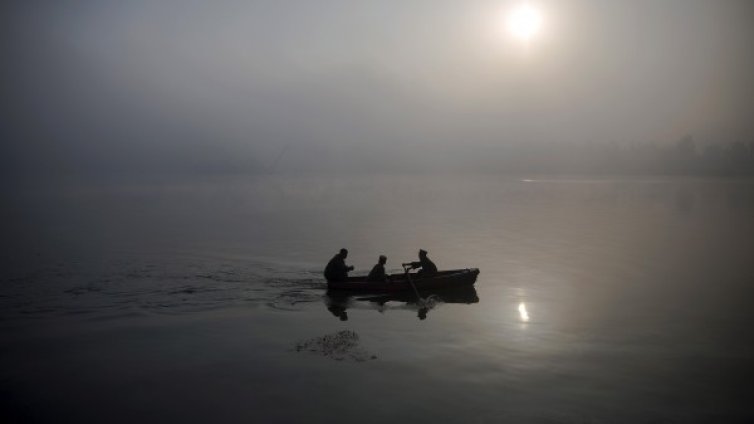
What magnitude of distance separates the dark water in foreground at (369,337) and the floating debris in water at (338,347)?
171 millimetres

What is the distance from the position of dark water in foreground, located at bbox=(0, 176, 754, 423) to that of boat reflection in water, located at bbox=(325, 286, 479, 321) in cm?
19

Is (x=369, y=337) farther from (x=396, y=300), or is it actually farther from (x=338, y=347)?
(x=396, y=300)

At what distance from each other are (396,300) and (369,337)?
19.1 feet

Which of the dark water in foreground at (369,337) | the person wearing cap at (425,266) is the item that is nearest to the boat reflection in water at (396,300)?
the dark water in foreground at (369,337)

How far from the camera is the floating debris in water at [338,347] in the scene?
17953mm

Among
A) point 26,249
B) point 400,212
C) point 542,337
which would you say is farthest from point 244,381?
point 400,212

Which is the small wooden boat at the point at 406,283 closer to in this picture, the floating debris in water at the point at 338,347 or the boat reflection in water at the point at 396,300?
the boat reflection in water at the point at 396,300

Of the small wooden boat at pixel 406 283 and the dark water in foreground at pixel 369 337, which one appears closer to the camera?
the dark water in foreground at pixel 369 337

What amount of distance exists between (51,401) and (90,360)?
319 centimetres

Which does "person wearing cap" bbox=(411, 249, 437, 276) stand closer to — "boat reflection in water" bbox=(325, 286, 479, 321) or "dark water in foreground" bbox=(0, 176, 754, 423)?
"boat reflection in water" bbox=(325, 286, 479, 321)

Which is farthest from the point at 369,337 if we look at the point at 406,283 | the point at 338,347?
the point at 406,283

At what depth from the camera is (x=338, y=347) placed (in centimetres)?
1883

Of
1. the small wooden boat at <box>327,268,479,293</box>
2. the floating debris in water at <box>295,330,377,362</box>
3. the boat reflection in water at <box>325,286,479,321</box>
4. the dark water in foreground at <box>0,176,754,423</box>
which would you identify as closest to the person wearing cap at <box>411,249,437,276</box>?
the small wooden boat at <box>327,268,479,293</box>

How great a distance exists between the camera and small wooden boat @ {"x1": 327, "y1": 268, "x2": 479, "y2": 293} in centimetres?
2606
